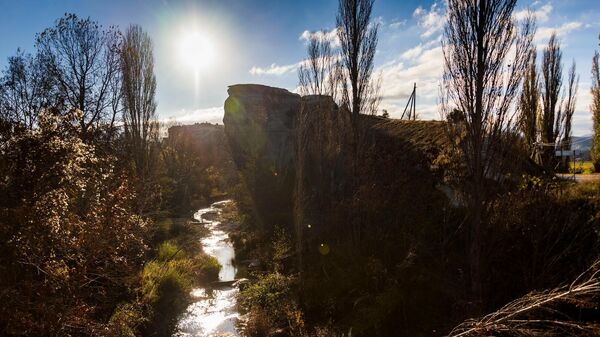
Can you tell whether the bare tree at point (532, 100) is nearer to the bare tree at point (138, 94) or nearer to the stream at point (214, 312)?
the stream at point (214, 312)

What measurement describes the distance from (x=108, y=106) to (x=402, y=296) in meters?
15.7

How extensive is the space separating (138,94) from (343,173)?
1138 cm

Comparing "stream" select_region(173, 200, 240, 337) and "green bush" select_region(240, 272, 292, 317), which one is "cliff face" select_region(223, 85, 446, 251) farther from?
"stream" select_region(173, 200, 240, 337)

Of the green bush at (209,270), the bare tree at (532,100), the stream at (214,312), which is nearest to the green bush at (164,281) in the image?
the stream at (214,312)

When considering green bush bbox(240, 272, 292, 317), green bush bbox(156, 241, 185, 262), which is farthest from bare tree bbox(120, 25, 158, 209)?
green bush bbox(240, 272, 292, 317)

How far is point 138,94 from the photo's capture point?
749 inches

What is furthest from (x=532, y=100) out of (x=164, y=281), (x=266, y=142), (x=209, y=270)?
(x=164, y=281)

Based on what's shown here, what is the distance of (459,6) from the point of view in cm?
710

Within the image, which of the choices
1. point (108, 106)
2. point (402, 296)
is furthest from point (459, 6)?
point (108, 106)

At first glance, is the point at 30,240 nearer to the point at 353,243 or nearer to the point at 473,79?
the point at 473,79

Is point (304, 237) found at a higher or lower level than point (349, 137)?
lower

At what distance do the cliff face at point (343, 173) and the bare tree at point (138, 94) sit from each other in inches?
263

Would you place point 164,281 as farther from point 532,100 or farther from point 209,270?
point 532,100

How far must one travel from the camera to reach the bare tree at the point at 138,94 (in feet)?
59.5
